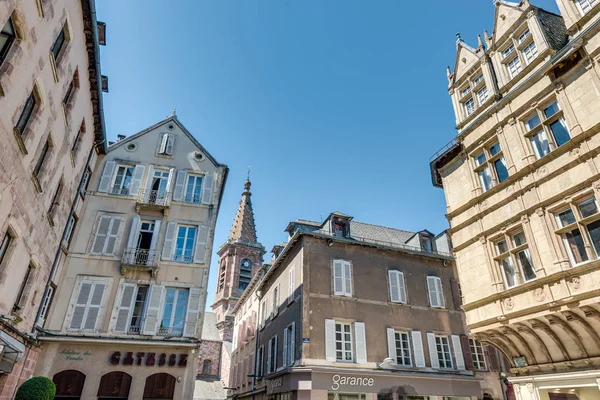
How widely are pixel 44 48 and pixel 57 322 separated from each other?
952 cm

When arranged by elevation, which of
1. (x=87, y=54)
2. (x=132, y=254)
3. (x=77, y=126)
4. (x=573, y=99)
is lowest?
(x=132, y=254)

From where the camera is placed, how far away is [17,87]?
8203 mm

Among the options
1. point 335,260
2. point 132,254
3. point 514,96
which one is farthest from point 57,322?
point 514,96

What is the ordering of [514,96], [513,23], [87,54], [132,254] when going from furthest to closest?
[132,254] < [87,54] < [513,23] < [514,96]

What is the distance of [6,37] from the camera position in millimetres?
7762

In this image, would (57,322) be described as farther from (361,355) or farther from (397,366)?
(397,366)

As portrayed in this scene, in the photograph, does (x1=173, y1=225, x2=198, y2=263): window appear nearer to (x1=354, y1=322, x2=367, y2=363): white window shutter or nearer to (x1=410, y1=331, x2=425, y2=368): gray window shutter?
(x1=354, y1=322, x2=367, y2=363): white window shutter

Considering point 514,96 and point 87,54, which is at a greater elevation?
point 87,54

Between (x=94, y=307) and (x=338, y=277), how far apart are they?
33.2 ft

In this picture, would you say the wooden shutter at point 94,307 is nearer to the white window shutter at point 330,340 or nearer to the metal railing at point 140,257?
the metal railing at point 140,257

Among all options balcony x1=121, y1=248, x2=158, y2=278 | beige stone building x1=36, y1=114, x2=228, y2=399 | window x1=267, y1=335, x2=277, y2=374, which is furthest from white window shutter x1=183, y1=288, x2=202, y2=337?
window x1=267, y1=335, x2=277, y2=374

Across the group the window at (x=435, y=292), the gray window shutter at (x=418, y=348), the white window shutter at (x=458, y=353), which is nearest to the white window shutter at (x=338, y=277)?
the gray window shutter at (x=418, y=348)

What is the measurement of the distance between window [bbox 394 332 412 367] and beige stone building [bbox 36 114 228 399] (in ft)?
28.6

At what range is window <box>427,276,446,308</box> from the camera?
1800cm
